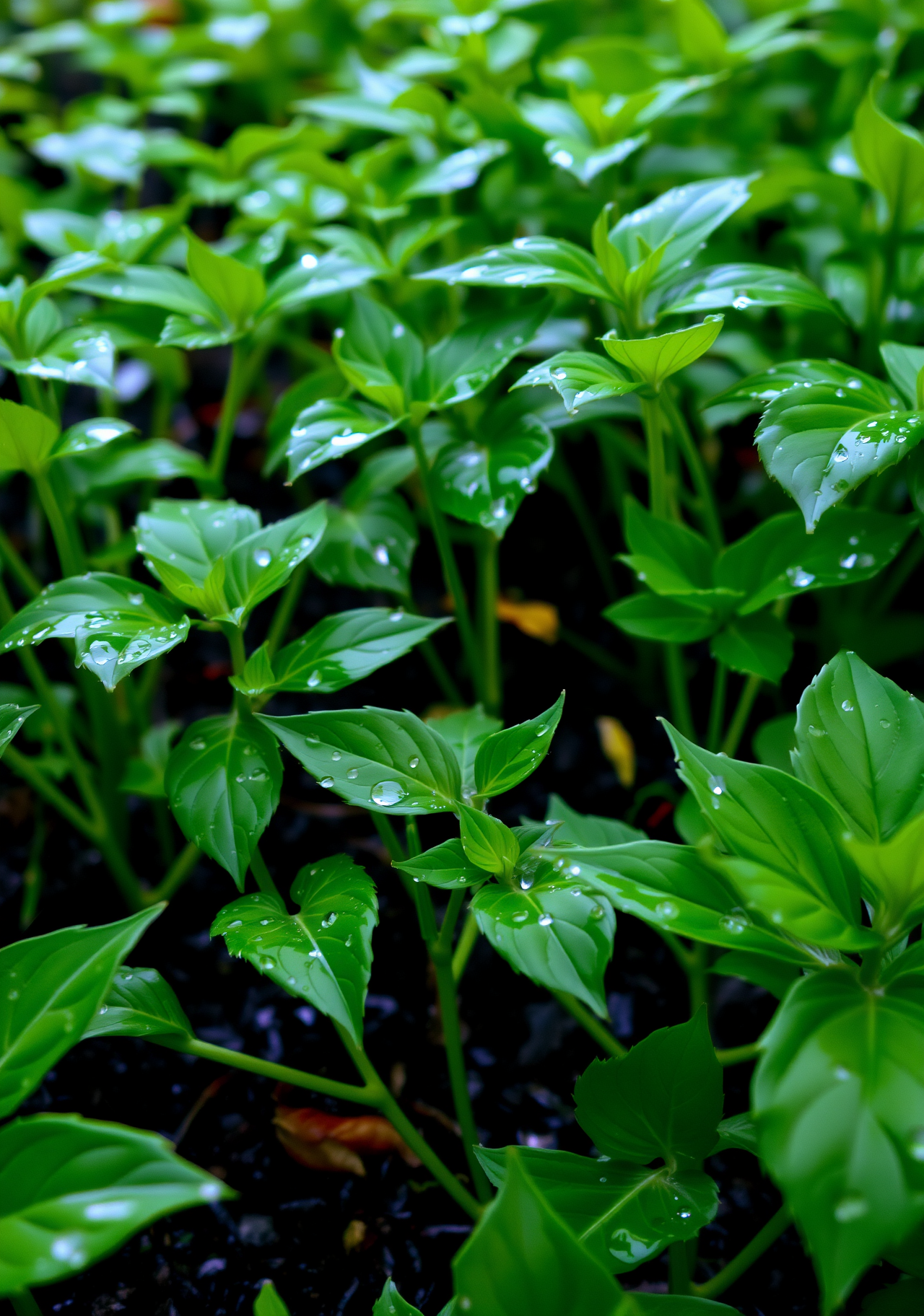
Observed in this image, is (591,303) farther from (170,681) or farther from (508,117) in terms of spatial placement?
(170,681)

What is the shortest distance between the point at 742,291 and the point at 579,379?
0.80ft

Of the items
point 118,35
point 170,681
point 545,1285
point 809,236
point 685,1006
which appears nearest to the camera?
point 545,1285

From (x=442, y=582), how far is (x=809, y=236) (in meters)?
0.78

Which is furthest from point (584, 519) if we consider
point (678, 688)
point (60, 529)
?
point (60, 529)

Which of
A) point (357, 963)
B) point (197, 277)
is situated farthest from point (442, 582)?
point (357, 963)

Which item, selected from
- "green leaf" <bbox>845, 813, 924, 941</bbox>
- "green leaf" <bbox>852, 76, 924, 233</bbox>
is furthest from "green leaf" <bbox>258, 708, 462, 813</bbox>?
"green leaf" <bbox>852, 76, 924, 233</bbox>

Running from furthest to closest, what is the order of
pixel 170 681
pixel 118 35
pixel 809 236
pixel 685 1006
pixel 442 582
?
1. pixel 118 35
2. pixel 442 582
3. pixel 170 681
4. pixel 809 236
5. pixel 685 1006

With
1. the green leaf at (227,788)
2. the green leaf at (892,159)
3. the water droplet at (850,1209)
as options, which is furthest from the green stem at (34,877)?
the green leaf at (892,159)

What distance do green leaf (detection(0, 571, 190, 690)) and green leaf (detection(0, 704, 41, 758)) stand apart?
0.19 ft

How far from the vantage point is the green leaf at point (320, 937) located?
0.70m

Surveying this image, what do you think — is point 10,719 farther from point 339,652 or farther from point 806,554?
point 806,554

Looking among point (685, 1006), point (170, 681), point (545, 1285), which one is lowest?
point (685, 1006)

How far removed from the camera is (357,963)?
714mm

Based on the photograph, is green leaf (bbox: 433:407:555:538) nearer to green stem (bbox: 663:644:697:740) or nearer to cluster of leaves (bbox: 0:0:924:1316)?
cluster of leaves (bbox: 0:0:924:1316)
